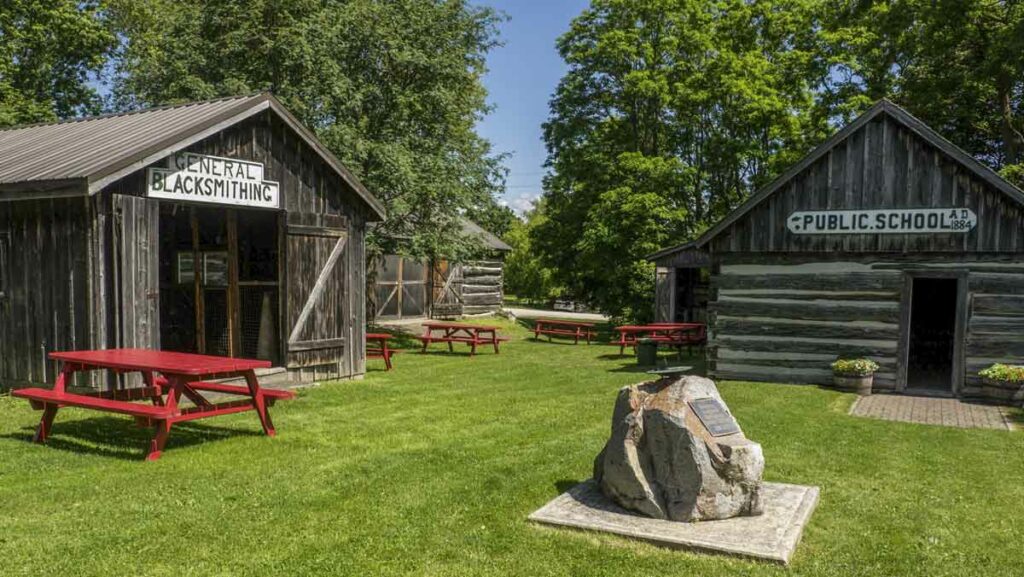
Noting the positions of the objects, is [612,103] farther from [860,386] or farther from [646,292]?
[860,386]

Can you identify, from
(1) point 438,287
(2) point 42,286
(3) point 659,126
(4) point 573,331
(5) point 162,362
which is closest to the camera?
(5) point 162,362

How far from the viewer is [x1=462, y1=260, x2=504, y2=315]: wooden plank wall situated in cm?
3312

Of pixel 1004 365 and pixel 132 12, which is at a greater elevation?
pixel 132 12

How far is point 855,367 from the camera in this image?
14312mm

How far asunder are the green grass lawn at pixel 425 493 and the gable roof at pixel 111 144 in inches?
127

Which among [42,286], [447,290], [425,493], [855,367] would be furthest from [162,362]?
[447,290]

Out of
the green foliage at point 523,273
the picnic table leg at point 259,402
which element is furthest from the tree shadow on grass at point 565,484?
the green foliage at point 523,273

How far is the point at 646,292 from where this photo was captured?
27.4 m

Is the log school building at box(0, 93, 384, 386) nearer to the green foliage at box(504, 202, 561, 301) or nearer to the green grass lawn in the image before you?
the green grass lawn

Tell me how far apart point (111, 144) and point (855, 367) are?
13.2m

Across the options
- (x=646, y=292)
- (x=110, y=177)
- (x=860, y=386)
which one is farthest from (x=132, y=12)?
(x=860, y=386)

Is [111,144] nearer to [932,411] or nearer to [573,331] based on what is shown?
[932,411]

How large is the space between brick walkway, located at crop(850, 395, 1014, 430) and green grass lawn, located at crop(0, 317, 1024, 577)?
829mm

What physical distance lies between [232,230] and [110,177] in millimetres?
3511
